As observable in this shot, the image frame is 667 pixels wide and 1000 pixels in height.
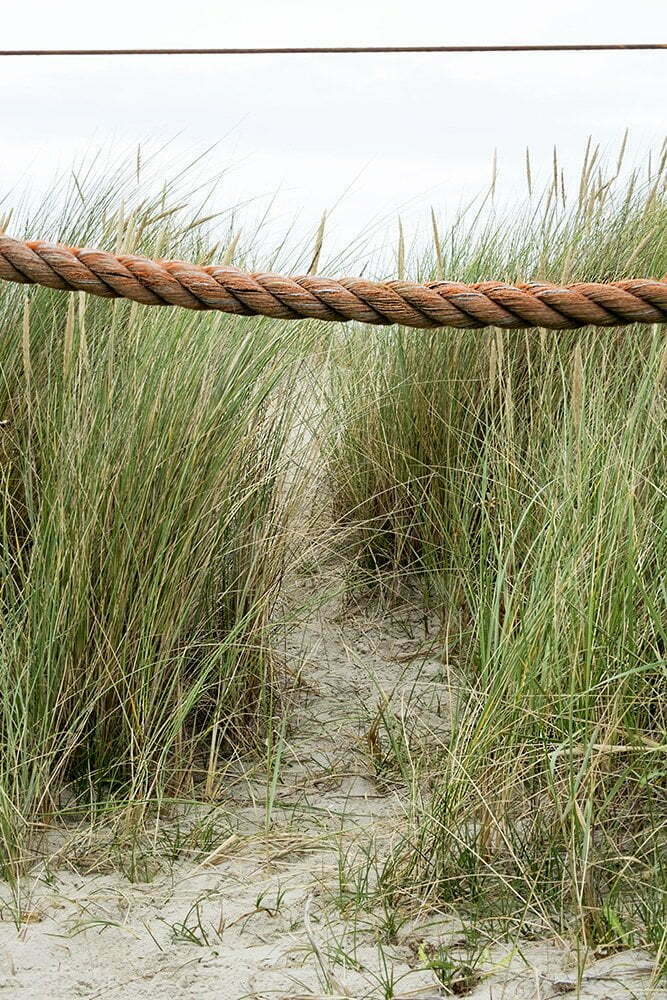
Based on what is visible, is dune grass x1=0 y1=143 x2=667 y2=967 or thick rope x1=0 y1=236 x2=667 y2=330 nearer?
thick rope x1=0 y1=236 x2=667 y2=330

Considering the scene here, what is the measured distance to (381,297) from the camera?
1.70m

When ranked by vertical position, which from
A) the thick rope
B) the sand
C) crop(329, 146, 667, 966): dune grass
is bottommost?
the sand

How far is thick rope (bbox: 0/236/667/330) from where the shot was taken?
1.66 meters

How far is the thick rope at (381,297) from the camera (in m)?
1.66

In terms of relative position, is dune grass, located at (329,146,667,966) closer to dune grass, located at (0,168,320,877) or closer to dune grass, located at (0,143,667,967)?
dune grass, located at (0,143,667,967)

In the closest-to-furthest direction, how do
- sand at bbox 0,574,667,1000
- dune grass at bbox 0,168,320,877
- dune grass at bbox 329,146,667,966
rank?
sand at bbox 0,574,667,1000 < dune grass at bbox 329,146,667,966 < dune grass at bbox 0,168,320,877

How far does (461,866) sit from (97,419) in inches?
42.5

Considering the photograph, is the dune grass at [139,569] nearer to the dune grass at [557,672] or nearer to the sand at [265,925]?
the sand at [265,925]

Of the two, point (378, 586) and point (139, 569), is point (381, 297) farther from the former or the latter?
point (378, 586)

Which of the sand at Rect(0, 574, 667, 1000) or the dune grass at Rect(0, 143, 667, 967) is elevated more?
the dune grass at Rect(0, 143, 667, 967)

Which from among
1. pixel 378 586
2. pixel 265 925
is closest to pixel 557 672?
pixel 265 925

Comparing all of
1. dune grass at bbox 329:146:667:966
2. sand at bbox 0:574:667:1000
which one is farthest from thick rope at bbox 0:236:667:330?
sand at bbox 0:574:667:1000

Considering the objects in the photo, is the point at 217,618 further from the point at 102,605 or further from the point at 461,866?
the point at 461,866

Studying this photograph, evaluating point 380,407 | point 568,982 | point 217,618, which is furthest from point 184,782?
point 380,407
